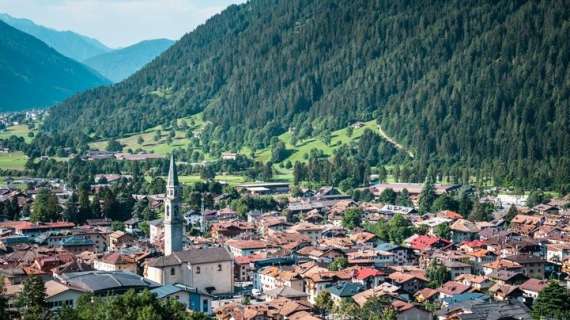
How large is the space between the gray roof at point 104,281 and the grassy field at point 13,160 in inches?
3578

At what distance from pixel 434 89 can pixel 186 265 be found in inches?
4158

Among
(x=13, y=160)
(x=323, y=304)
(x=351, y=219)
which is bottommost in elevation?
(x=323, y=304)

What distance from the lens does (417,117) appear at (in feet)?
502

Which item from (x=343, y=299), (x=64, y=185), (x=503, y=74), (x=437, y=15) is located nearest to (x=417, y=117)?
(x=503, y=74)

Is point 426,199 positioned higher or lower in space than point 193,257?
higher

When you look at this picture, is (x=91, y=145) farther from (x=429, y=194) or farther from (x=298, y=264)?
(x=298, y=264)

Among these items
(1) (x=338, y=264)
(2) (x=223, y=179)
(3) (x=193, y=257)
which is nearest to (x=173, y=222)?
(3) (x=193, y=257)

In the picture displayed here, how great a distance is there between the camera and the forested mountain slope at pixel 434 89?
14062cm

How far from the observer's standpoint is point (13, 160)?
152 metres

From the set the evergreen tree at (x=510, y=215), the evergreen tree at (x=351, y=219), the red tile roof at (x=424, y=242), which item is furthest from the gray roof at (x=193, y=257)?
the evergreen tree at (x=510, y=215)

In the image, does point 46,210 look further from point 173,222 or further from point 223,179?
point 223,179

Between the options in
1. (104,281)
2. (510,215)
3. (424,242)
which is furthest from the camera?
(510,215)

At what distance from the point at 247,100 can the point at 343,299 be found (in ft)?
449

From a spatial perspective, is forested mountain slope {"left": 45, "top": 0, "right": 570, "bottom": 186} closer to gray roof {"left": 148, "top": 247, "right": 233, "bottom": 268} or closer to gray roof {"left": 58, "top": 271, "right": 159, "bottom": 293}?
gray roof {"left": 148, "top": 247, "right": 233, "bottom": 268}
